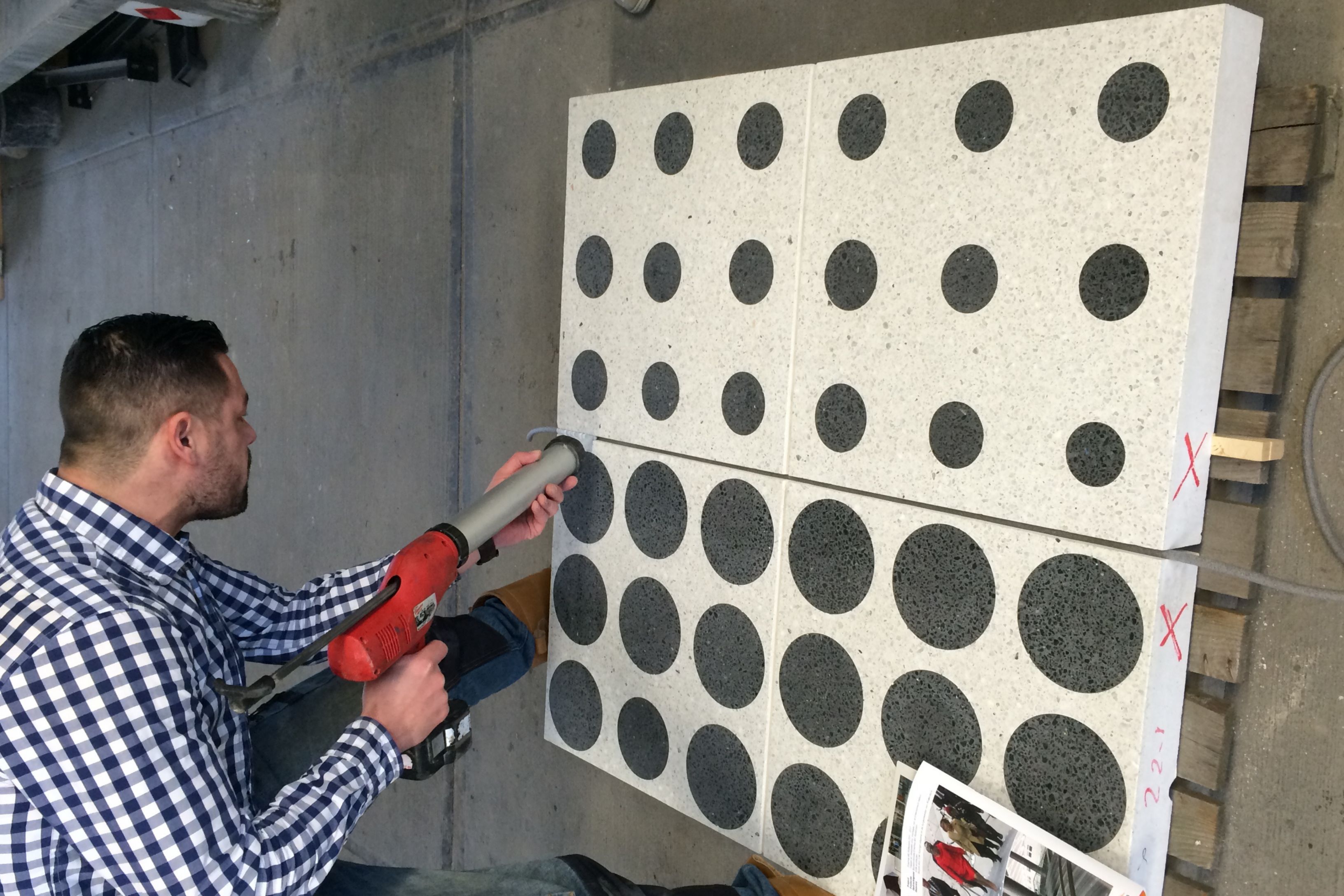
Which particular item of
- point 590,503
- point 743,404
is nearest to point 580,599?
point 590,503

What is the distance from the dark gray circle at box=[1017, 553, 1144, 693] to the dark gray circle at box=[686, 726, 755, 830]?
0.60 metres

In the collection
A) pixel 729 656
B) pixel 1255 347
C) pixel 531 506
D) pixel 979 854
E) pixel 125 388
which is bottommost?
pixel 979 854

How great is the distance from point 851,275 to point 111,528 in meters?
1.18

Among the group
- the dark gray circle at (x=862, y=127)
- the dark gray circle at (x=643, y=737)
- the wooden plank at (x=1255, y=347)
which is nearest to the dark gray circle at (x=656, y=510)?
the dark gray circle at (x=643, y=737)

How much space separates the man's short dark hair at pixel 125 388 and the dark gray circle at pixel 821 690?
104 centimetres

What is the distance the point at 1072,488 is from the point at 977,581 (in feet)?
0.62

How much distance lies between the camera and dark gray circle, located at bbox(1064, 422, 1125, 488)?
1173mm

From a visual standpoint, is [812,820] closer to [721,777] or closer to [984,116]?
[721,777]

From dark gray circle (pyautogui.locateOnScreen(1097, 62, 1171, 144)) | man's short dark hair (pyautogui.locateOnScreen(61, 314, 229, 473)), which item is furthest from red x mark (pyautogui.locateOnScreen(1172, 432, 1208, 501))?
man's short dark hair (pyautogui.locateOnScreen(61, 314, 229, 473))

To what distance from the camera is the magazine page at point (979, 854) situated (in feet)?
3.99

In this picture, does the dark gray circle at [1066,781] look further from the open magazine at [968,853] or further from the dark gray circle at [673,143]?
the dark gray circle at [673,143]

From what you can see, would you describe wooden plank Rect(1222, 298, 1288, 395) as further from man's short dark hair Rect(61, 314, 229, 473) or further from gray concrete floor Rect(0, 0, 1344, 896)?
man's short dark hair Rect(61, 314, 229, 473)

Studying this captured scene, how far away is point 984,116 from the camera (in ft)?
4.16

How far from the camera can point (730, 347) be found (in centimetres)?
163
